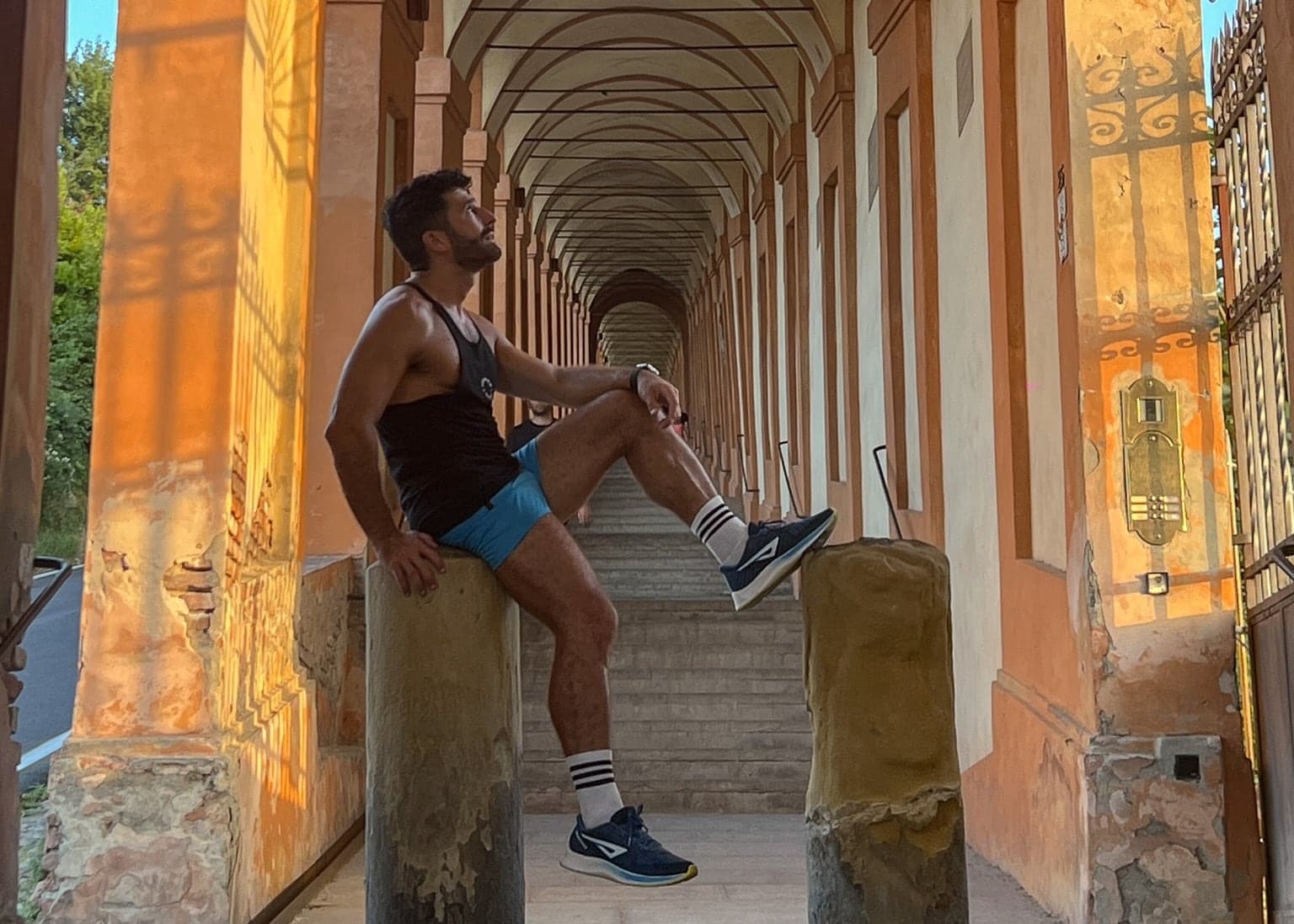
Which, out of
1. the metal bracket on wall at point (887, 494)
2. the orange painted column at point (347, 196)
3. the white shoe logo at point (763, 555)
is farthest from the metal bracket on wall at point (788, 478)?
the white shoe logo at point (763, 555)

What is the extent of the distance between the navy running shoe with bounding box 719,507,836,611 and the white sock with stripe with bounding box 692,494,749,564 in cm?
2

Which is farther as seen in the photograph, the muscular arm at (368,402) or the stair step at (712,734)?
the stair step at (712,734)

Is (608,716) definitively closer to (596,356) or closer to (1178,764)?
(1178,764)

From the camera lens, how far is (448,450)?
3.42 metres

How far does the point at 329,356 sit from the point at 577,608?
4.78 m

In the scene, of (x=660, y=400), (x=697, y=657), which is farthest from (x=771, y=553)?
(x=697, y=657)

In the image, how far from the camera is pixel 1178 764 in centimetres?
464

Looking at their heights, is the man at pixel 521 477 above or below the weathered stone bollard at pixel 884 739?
above

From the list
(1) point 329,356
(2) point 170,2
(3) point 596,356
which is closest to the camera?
(2) point 170,2

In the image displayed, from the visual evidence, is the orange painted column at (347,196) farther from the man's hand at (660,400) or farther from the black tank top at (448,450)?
the man's hand at (660,400)

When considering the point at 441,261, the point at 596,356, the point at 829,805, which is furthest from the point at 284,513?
the point at 596,356

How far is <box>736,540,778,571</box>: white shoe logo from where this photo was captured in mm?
3146

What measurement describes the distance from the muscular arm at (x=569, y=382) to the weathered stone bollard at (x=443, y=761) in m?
0.66

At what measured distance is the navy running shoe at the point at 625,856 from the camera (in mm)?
3125
